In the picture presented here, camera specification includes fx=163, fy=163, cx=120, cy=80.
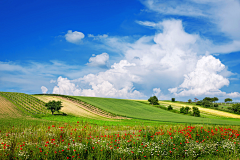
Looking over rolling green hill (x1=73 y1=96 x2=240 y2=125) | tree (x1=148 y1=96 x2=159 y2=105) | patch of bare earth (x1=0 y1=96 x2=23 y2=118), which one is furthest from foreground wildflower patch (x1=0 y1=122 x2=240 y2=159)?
tree (x1=148 y1=96 x2=159 y2=105)

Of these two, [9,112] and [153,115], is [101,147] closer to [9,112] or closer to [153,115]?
[9,112]

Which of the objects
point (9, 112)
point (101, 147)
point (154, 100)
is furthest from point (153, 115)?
point (101, 147)

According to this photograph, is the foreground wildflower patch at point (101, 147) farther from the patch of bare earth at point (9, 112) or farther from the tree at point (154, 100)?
the tree at point (154, 100)

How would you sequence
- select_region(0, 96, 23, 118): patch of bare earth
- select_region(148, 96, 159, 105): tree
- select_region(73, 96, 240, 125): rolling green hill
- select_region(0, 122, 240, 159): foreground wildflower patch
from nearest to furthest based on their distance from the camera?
select_region(0, 122, 240, 159): foreground wildflower patch
select_region(0, 96, 23, 118): patch of bare earth
select_region(73, 96, 240, 125): rolling green hill
select_region(148, 96, 159, 105): tree

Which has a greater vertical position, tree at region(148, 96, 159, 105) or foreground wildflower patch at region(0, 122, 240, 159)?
tree at region(148, 96, 159, 105)

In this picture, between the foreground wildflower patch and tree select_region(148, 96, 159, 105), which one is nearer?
the foreground wildflower patch

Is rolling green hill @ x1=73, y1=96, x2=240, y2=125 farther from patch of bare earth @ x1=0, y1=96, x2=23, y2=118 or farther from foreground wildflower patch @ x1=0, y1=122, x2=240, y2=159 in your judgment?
foreground wildflower patch @ x1=0, y1=122, x2=240, y2=159

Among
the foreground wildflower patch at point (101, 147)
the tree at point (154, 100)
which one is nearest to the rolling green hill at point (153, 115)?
the tree at point (154, 100)

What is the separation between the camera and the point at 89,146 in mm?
9359

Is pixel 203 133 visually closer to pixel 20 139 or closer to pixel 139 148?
pixel 139 148

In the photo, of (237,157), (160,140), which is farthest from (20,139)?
(237,157)

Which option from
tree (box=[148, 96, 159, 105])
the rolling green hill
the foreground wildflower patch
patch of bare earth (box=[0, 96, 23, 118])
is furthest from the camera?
tree (box=[148, 96, 159, 105])

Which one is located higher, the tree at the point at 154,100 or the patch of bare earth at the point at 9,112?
the tree at the point at 154,100

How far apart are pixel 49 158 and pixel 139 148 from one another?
16.7ft
